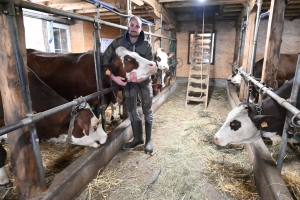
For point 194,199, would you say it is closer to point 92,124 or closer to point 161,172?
point 161,172

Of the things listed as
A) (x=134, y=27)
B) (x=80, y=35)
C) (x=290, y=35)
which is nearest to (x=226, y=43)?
(x=290, y=35)

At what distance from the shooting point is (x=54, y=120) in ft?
6.64

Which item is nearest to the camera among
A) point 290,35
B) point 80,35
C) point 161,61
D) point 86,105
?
Result: point 86,105

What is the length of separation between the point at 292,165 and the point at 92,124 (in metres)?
2.46

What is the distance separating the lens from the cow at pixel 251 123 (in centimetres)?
225

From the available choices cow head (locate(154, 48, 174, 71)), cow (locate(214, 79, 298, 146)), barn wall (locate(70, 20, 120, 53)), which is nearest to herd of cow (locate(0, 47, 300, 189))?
cow (locate(214, 79, 298, 146))

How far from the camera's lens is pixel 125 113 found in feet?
12.3

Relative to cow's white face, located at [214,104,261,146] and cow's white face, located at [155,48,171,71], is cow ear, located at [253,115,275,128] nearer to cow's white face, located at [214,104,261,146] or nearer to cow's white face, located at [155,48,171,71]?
cow's white face, located at [214,104,261,146]

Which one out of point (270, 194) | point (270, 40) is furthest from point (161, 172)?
point (270, 40)

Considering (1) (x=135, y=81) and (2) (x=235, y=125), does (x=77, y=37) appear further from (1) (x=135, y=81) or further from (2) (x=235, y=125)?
(2) (x=235, y=125)

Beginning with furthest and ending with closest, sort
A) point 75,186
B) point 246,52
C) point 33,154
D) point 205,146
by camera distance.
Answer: point 246,52 < point 205,146 < point 75,186 < point 33,154

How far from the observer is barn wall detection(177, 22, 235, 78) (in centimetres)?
857

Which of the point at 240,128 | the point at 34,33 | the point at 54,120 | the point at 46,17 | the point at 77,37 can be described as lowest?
the point at 240,128

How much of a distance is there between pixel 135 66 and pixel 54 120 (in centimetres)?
112
